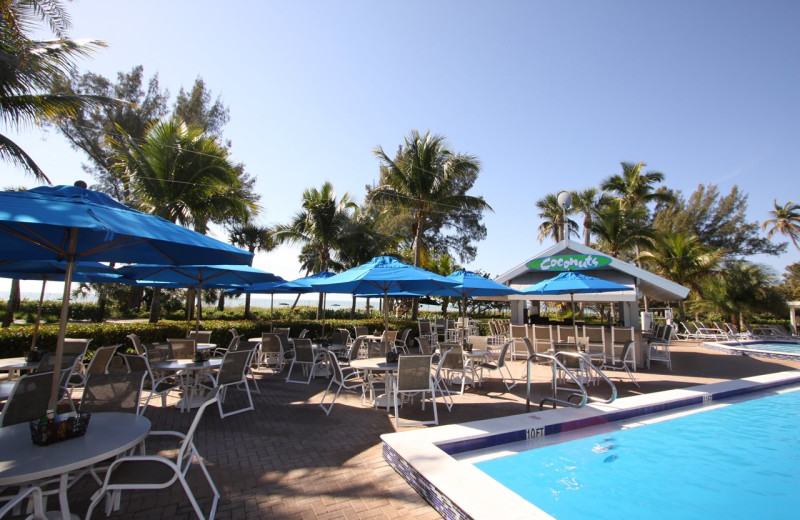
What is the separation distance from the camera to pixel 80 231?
12.1 feet

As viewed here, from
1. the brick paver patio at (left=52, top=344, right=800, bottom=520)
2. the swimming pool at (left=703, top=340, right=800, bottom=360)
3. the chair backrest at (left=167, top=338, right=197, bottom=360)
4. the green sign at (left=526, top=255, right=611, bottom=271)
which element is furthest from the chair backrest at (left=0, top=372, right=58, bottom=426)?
the swimming pool at (left=703, top=340, right=800, bottom=360)

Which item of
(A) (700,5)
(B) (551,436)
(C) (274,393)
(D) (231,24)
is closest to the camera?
(B) (551,436)

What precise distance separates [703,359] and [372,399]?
11742 mm

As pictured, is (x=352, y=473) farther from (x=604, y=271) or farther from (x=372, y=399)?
(x=604, y=271)

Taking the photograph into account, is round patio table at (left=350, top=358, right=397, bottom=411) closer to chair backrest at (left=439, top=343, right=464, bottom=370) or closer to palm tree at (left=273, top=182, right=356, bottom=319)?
chair backrest at (left=439, top=343, right=464, bottom=370)

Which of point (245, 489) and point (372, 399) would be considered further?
point (372, 399)

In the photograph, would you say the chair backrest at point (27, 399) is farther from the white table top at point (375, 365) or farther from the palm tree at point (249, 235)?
the palm tree at point (249, 235)

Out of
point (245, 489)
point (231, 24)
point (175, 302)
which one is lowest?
point (245, 489)

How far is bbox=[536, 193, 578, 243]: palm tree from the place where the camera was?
25.2 m

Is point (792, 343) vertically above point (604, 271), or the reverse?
point (604, 271)

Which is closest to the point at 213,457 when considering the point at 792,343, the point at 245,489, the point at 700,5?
the point at 245,489

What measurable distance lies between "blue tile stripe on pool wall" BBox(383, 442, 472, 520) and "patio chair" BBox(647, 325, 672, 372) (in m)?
8.77

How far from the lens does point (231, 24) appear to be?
9.54m

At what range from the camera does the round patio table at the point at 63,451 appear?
193cm
